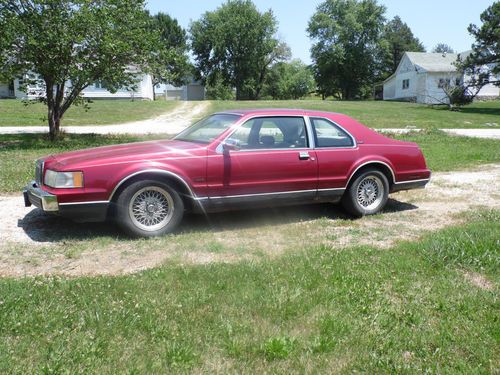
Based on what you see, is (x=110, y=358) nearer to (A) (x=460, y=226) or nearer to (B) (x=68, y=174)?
(B) (x=68, y=174)

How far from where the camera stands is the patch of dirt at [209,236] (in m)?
4.69

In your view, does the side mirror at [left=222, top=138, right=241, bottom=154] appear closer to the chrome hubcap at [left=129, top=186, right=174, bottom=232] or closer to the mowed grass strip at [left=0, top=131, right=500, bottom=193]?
the chrome hubcap at [left=129, top=186, right=174, bottom=232]

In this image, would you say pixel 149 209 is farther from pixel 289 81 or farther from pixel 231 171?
pixel 289 81

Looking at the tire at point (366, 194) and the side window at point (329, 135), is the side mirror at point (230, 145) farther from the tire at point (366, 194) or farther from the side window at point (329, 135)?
the tire at point (366, 194)

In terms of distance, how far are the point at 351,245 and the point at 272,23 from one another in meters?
65.9

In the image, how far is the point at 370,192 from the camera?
672cm

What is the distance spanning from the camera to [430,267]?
448 centimetres

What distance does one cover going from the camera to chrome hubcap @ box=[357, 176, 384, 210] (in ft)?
21.8

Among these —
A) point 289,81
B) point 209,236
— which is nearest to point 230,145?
point 209,236

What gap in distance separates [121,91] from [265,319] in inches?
1878

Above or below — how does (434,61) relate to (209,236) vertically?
above

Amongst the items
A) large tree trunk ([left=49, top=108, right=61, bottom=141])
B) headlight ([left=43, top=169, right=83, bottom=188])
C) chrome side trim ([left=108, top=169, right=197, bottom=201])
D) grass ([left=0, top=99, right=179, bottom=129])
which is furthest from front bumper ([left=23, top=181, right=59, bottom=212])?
grass ([left=0, top=99, right=179, bottom=129])

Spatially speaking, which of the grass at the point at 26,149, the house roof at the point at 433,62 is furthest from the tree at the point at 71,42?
the house roof at the point at 433,62

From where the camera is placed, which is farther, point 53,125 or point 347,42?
point 347,42
